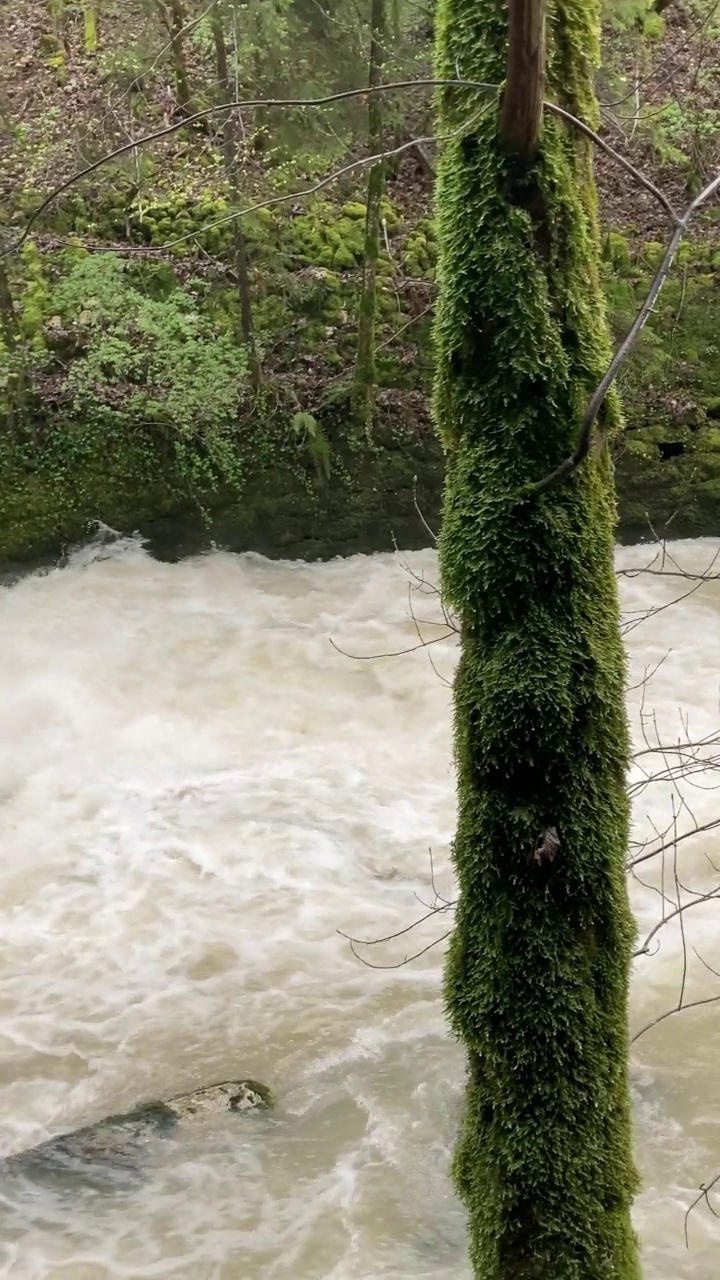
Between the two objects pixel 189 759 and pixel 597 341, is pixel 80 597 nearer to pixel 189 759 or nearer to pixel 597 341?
pixel 189 759

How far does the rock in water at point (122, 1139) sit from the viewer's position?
15.3ft

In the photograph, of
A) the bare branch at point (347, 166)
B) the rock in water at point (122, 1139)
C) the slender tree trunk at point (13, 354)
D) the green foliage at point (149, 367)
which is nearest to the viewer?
the bare branch at point (347, 166)

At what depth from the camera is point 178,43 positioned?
11.2m

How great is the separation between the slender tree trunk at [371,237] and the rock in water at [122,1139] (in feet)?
23.2

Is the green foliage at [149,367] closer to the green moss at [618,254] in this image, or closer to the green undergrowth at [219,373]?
the green undergrowth at [219,373]

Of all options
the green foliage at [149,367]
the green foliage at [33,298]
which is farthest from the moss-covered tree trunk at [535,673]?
the green foliage at [33,298]

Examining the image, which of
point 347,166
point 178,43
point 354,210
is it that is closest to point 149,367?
point 354,210

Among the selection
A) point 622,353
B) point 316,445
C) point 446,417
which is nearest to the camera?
point 622,353

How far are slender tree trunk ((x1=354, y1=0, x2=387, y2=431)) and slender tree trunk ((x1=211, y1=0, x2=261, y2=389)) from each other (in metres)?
1.10

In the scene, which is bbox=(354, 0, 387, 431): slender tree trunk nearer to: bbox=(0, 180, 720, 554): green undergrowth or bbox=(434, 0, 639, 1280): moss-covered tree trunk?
bbox=(0, 180, 720, 554): green undergrowth

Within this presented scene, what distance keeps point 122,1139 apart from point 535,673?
148 inches

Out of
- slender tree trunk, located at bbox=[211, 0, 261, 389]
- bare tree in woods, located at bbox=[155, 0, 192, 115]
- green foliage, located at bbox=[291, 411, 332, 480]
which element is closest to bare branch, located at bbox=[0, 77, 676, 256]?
bare tree in woods, located at bbox=[155, 0, 192, 115]

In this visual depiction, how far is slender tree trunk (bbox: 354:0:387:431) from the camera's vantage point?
883 cm

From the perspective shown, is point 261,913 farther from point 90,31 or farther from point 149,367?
point 90,31
